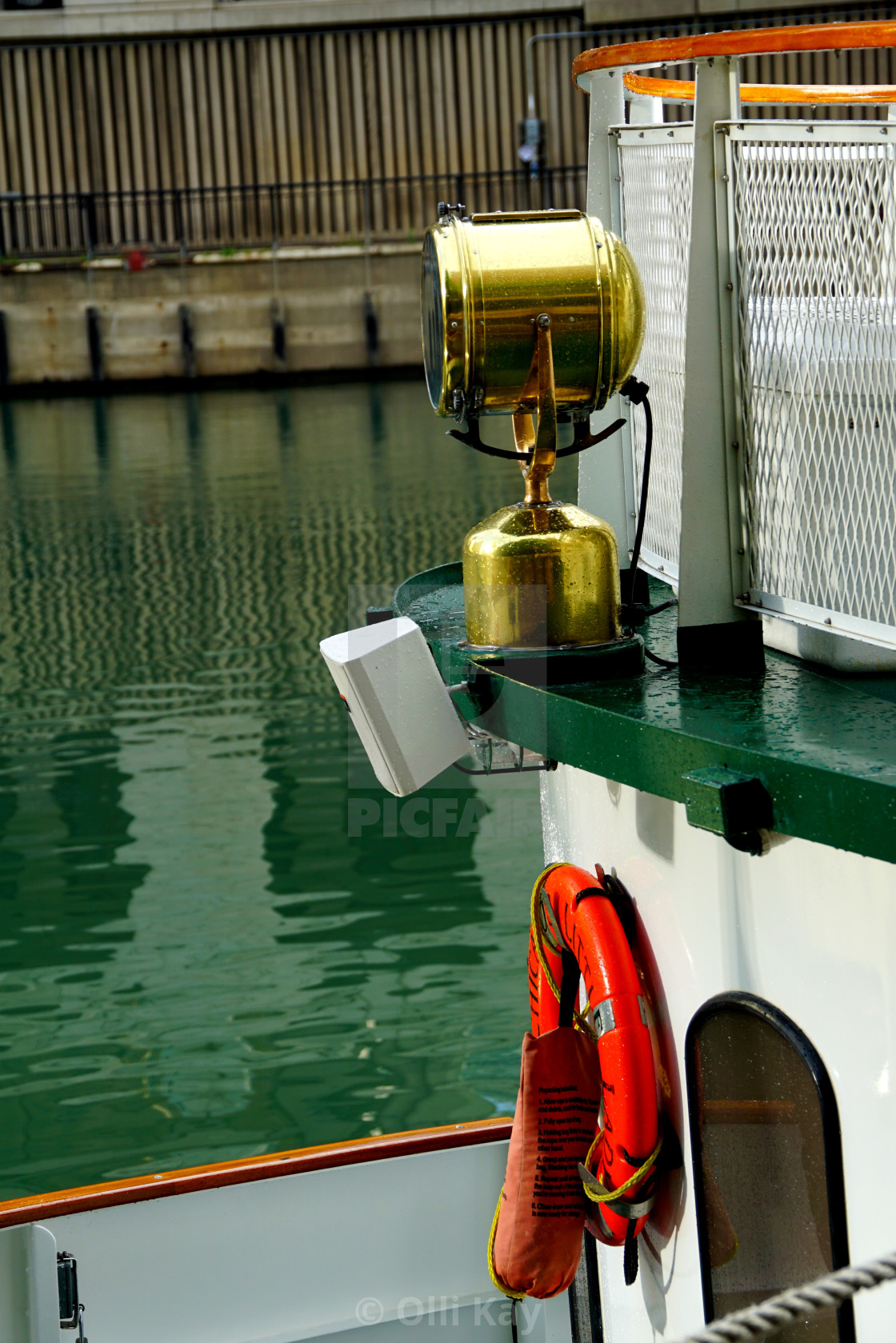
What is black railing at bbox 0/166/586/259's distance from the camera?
24203 mm

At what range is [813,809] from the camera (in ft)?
4.73

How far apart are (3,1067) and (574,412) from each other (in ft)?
15.4

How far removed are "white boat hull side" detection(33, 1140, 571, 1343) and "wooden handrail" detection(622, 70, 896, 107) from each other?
6.43 ft

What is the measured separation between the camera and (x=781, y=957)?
1648mm

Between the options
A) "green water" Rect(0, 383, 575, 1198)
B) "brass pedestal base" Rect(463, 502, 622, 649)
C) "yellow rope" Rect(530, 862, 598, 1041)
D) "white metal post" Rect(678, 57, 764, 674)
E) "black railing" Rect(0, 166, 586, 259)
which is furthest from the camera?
"black railing" Rect(0, 166, 586, 259)

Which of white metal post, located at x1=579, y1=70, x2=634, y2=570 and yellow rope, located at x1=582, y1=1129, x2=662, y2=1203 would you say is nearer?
yellow rope, located at x1=582, y1=1129, x2=662, y2=1203

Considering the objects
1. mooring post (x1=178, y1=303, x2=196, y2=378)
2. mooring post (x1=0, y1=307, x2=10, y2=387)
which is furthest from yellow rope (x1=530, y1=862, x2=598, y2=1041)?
mooring post (x1=0, y1=307, x2=10, y2=387)

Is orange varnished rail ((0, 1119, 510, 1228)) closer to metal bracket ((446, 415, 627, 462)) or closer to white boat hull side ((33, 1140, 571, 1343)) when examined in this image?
white boat hull side ((33, 1140, 571, 1343))

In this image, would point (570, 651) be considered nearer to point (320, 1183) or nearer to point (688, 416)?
point (688, 416)

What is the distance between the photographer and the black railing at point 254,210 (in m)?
24.2

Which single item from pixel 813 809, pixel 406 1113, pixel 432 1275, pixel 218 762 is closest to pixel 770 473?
pixel 813 809

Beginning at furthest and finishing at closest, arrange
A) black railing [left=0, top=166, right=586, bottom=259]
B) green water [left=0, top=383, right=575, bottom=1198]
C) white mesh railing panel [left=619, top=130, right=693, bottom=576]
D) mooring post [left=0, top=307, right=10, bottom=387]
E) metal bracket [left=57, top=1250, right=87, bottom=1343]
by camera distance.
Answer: black railing [left=0, top=166, right=586, bottom=259]
mooring post [left=0, top=307, right=10, bottom=387]
green water [left=0, top=383, right=575, bottom=1198]
metal bracket [left=57, top=1250, right=87, bottom=1343]
white mesh railing panel [left=619, top=130, right=693, bottom=576]

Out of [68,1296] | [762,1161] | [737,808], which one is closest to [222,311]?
[68,1296]

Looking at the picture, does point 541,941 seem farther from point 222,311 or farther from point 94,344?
point 94,344
